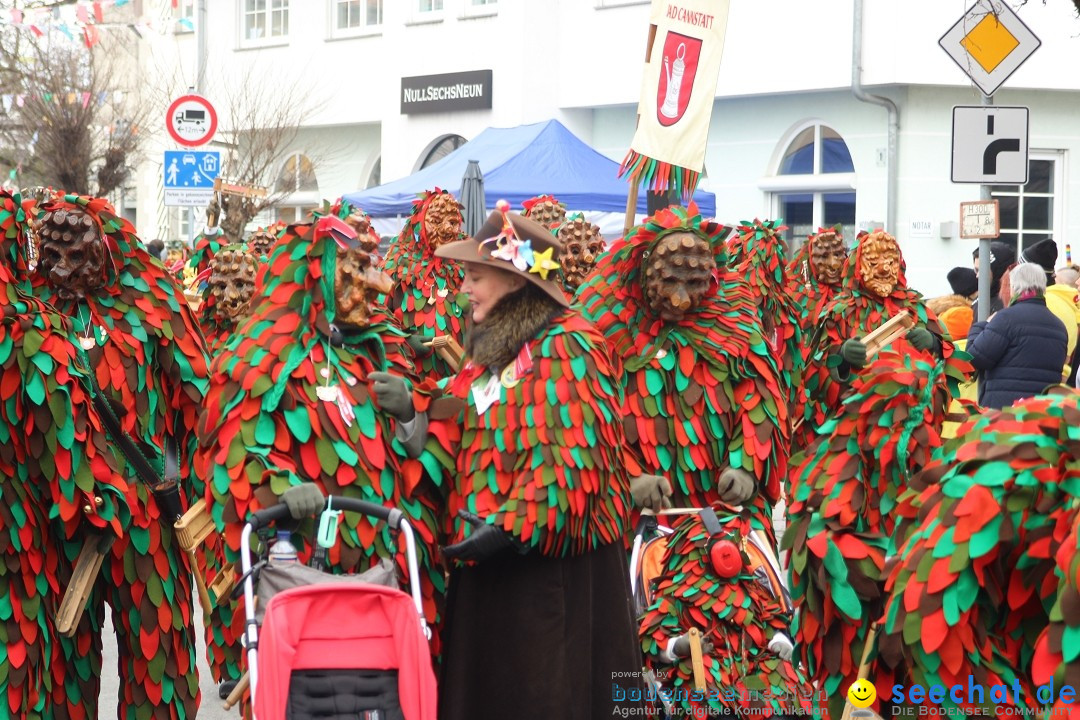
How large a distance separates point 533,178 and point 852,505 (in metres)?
13.1

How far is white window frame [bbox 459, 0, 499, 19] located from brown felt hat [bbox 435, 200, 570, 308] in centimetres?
2003

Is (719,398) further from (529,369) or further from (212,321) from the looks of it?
(212,321)

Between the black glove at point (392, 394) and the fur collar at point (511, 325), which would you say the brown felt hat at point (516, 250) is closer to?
the fur collar at point (511, 325)

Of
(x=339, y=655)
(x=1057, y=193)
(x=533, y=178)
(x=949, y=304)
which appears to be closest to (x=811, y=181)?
(x=1057, y=193)

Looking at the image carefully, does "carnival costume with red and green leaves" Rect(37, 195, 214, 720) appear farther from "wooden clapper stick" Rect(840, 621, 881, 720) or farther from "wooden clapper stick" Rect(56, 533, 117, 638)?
"wooden clapper stick" Rect(840, 621, 881, 720)

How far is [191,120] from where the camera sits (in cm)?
1455

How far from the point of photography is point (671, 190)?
10.2 meters

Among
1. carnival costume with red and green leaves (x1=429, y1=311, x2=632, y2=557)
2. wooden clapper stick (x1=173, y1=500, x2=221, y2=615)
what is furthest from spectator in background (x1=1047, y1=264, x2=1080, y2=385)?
wooden clapper stick (x1=173, y1=500, x2=221, y2=615)

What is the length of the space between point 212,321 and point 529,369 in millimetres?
4172

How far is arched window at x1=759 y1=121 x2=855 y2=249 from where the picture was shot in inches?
838

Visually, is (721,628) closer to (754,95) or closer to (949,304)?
(949,304)

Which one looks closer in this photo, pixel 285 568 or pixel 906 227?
pixel 285 568

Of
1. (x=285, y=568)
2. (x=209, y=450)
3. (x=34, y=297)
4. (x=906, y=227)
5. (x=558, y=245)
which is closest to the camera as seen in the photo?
(x=285, y=568)

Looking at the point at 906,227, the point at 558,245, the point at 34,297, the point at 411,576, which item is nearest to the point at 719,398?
the point at 558,245
